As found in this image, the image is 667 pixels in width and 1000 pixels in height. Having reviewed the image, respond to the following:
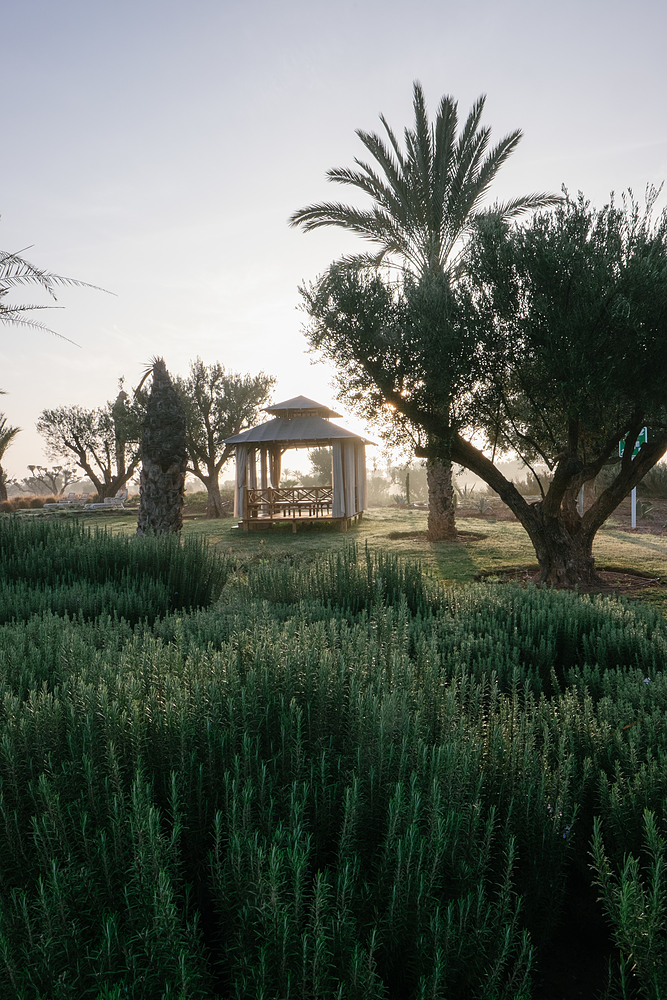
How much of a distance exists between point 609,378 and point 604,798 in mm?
6566

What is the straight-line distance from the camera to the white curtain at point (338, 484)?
18.7 metres

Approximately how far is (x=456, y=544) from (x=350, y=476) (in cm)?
754

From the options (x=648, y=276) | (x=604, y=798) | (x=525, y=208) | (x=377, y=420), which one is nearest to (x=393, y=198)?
(x=525, y=208)

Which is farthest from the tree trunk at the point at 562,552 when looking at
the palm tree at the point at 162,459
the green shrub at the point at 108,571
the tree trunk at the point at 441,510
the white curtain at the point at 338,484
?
the white curtain at the point at 338,484

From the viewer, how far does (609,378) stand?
24.6ft

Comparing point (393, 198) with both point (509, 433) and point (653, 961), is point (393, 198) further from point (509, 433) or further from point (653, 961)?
point (653, 961)

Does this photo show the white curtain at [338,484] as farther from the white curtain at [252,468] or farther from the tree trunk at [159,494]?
the tree trunk at [159,494]

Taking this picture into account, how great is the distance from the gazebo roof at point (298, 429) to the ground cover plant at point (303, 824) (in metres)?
16.6

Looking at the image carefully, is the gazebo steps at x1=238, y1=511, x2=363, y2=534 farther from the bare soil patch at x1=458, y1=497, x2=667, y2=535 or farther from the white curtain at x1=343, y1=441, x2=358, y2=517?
the bare soil patch at x1=458, y1=497, x2=667, y2=535

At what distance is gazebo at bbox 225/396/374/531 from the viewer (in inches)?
750

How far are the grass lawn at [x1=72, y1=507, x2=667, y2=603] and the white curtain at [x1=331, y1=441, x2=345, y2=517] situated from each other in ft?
2.12

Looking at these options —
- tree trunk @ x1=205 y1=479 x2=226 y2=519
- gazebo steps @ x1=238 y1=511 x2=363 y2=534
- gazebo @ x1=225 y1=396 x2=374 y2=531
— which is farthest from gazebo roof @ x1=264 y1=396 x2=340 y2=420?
tree trunk @ x1=205 y1=479 x2=226 y2=519

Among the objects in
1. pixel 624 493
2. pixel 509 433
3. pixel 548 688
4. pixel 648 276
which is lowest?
pixel 548 688

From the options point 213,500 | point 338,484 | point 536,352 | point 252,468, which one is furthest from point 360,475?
point 536,352
